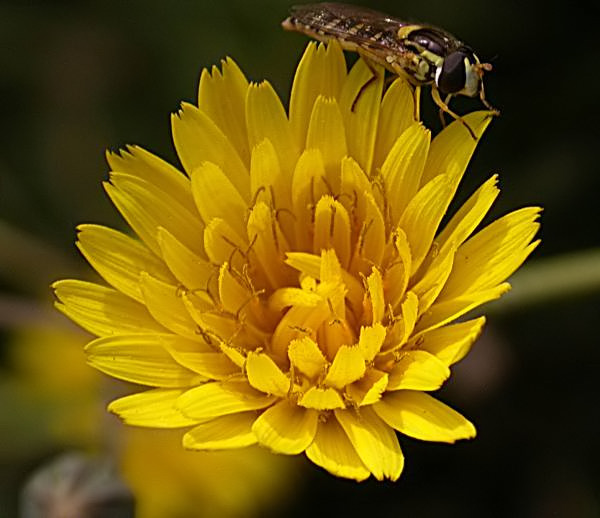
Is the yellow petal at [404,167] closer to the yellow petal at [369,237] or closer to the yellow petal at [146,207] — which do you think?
the yellow petal at [369,237]

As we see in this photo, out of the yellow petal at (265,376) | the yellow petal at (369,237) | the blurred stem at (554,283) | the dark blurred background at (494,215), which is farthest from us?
the dark blurred background at (494,215)

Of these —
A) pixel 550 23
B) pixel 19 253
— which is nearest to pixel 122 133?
pixel 19 253

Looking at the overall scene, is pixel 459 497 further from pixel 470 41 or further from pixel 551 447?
pixel 470 41

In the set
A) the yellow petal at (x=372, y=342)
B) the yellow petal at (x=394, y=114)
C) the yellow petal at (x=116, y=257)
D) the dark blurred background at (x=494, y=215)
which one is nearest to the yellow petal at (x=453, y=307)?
the yellow petal at (x=372, y=342)

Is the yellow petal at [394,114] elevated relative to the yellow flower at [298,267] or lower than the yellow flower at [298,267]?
elevated

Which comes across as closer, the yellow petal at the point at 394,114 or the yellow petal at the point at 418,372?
the yellow petal at the point at 418,372

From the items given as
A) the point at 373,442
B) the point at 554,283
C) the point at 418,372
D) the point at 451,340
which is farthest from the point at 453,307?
the point at 554,283

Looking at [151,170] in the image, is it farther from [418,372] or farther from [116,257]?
[418,372]
